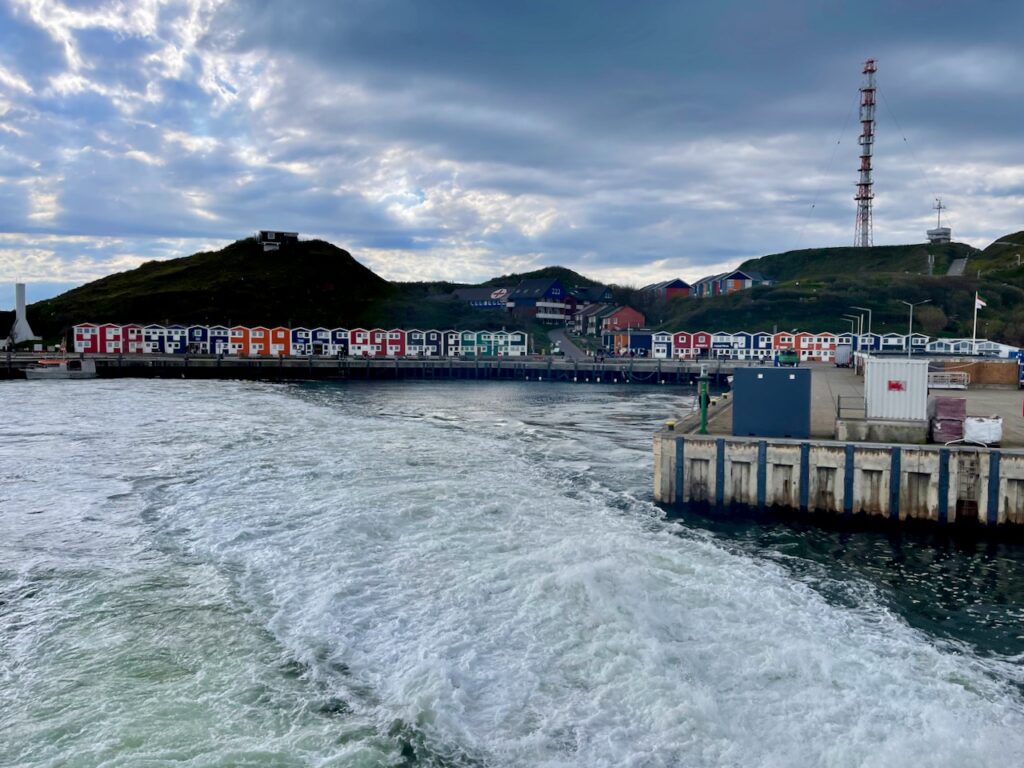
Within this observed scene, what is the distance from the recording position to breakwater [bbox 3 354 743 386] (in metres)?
83.3

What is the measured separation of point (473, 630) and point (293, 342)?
329 feet

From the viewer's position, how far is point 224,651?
468 inches

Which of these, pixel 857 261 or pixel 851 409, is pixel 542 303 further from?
pixel 851 409

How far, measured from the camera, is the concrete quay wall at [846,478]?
62.8 feet

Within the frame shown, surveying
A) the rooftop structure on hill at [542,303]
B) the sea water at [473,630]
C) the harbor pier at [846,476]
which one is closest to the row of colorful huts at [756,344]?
the rooftop structure on hill at [542,303]

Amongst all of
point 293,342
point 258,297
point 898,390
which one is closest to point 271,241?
point 258,297

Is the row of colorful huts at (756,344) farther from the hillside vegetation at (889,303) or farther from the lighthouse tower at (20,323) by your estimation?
the lighthouse tower at (20,323)

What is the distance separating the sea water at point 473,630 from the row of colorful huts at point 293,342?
83.1m

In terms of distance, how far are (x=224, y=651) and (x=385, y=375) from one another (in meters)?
77.1

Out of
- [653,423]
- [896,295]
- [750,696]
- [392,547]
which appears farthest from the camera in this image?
[896,295]

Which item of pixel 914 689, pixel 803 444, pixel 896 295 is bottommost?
pixel 914 689

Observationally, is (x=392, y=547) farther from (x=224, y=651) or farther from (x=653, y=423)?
(x=653, y=423)

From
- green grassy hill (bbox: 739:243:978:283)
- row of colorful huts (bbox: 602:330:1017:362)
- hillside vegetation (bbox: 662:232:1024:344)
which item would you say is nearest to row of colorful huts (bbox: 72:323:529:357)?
row of colorful huts (bbox: 602:330:1017:362)

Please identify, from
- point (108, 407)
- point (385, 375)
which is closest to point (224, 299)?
point (385, 375)
